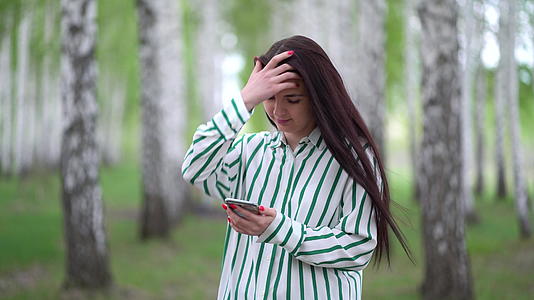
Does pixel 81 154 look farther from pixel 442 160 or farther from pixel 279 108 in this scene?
pixel 279 108

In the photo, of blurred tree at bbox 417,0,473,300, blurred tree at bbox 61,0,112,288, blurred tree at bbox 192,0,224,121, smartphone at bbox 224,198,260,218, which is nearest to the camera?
smartphone at bbox 224,198,260,218

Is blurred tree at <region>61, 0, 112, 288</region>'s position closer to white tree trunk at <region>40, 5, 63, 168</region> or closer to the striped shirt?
the striped shirt

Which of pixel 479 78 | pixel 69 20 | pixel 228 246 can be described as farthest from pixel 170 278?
pixel 479 78

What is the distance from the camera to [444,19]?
634 centimetres

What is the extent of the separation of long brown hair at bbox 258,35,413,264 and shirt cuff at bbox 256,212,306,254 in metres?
0.27

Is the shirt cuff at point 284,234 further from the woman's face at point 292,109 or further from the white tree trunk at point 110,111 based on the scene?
the white tree trunk at point 110,111

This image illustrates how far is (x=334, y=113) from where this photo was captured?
2.12 m

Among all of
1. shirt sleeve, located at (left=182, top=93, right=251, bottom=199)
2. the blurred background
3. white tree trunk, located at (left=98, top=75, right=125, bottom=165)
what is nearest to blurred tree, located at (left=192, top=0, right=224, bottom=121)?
the blurred background

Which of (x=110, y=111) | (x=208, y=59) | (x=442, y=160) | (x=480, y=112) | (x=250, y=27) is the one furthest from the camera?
(x=110, y=111)

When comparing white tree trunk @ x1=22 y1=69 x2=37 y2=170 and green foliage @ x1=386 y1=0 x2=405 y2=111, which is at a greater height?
green foliage @ x1=386 y1=0 x2=405 y2=111

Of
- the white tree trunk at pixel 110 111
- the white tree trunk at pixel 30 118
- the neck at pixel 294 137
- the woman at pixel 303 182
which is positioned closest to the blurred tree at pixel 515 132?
the woman at pixel 303 182

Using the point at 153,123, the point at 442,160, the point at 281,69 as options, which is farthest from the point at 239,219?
the point at 153,123

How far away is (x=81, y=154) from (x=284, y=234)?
495 cm

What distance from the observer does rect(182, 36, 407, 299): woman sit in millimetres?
2064
